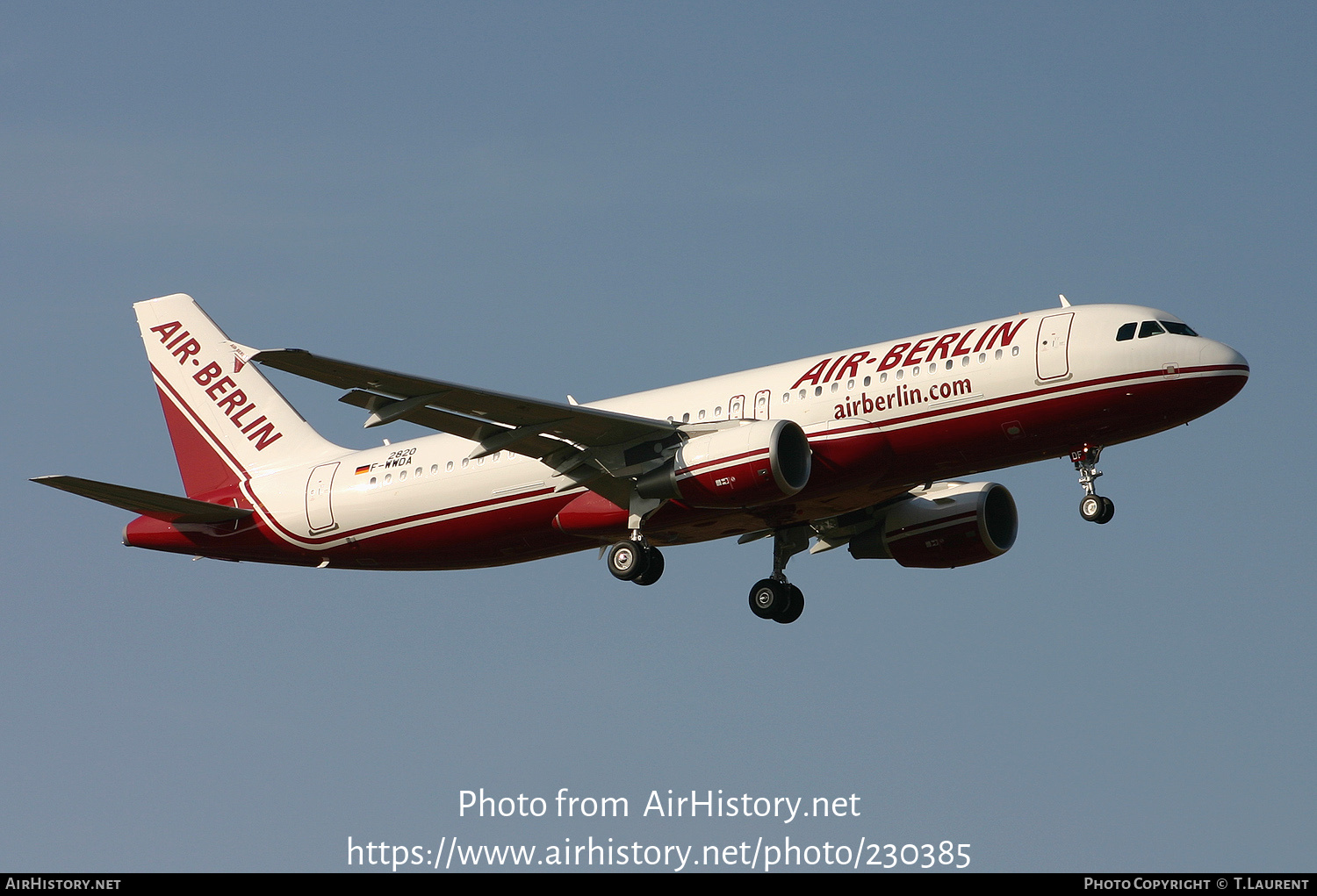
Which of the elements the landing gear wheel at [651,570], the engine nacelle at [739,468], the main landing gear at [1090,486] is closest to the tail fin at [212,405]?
the landing gear wheel at [651,570]

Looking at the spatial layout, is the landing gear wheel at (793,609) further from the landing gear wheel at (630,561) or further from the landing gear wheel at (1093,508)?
the landing gear wheel at (1093,508)

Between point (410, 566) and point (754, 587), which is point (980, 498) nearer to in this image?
point (754, 587)

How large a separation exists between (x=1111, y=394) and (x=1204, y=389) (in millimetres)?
1972

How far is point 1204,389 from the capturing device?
124ft

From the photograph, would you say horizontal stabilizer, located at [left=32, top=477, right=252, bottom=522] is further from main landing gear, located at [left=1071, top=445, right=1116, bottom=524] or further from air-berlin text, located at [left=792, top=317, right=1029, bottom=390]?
main landing gear, located at [left=1071, top=445, right=1116, bottom=524]

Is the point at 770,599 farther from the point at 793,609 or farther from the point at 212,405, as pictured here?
the point at 212,405

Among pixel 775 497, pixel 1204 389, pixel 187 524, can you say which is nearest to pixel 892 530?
pixel 775 497

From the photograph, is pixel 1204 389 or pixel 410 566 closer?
pixel 1204 389

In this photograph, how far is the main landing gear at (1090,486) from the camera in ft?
125

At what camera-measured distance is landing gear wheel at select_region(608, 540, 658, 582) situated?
135 ft

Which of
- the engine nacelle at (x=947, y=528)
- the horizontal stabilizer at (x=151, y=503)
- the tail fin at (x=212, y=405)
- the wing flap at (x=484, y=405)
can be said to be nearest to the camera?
the wing flap at (x=484, y=405)
